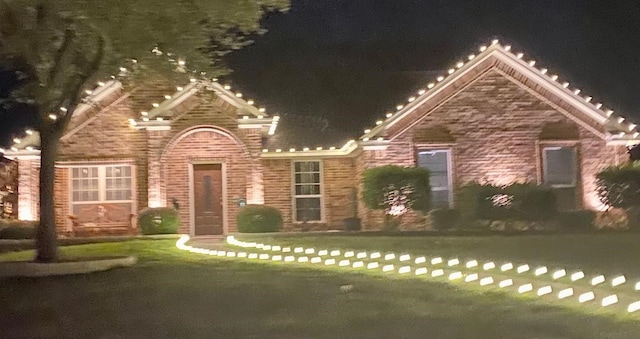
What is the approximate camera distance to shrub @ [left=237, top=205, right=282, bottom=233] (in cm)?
2409

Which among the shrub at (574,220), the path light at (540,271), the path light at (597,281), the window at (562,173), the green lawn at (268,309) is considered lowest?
the green lawn at (268,309)

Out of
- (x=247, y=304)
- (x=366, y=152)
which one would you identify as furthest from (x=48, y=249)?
(x=366, y=152)

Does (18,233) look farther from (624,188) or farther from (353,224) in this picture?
(624,188)

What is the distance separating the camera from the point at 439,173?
84.5ft

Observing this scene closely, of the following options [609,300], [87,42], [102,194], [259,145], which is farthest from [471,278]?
[102,194]

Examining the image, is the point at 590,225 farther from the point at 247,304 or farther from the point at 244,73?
the point at 247,304

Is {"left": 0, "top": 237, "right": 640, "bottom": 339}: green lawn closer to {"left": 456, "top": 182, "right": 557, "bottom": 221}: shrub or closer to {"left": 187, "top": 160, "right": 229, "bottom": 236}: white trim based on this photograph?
{"left": 456, "top": 182, "right": 557, "bottom": 221}: shrub

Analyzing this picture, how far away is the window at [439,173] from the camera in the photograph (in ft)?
83.8

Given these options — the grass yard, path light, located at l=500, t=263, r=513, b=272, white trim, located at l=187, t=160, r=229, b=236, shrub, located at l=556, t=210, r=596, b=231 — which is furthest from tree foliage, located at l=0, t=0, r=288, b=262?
shrub, located at l=556, t=210, r=596, b=231

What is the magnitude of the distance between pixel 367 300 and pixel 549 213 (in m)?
13.8

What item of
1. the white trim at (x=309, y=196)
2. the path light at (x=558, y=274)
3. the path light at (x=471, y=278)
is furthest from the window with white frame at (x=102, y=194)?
the path light at (x=558, y=274)

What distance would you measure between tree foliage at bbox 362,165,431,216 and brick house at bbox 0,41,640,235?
1.09 meters

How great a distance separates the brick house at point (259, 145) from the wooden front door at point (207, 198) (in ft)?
0.09

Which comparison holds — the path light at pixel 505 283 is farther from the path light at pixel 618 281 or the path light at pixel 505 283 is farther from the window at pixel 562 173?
the window at pixel 562 173
